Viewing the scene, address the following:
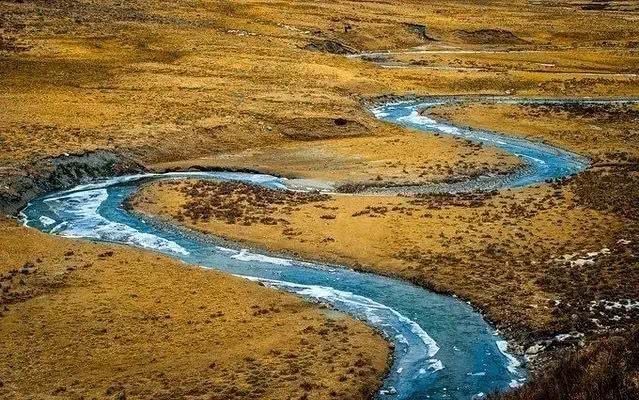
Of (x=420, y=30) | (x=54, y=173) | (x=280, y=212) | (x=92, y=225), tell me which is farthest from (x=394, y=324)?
(x=420, y=30)

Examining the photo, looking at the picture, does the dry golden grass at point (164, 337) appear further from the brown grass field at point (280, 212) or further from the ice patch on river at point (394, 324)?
the ice patch on river at point (394, 324)

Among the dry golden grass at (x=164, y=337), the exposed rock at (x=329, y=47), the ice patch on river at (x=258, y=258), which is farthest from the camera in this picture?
the exposed rock at (x=329, y=47)

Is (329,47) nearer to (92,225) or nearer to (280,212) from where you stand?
(280,212)

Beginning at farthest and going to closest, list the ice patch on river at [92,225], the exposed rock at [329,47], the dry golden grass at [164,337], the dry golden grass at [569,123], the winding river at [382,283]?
the exposed rock at [329,47] → the dry golden grass at [569,123] → the ice patch on river at [92,225] → the winding river at [382,283] → the dry golden grass at [164,337]

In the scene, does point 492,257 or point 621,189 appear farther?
point 621,189

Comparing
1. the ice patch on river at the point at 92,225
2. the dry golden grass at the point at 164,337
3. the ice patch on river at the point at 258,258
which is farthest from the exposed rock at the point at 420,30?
the dry golden grass at the point at 164,337

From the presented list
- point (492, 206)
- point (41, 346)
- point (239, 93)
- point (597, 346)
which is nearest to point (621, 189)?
point (492, 206)

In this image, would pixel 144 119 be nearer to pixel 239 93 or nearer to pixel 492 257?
pixel 239 93

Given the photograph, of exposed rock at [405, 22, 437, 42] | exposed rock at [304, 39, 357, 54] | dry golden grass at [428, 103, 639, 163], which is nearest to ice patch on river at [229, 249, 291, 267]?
dry golden grass at [428, 103, 639, 163]
